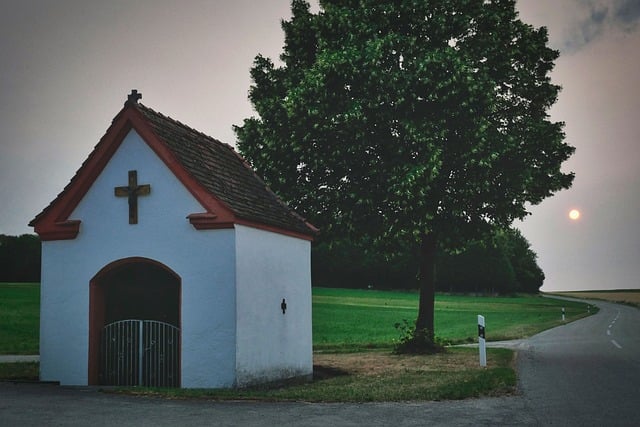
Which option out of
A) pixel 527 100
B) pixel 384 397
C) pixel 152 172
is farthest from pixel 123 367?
pixel 527 100

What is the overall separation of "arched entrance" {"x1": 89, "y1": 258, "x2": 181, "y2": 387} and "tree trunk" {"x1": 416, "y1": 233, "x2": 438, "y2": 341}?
10.7 meters

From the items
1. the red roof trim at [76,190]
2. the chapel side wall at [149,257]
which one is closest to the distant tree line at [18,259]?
the red roof trim at [76,190]

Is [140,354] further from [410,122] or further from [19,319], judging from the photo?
[19,319]

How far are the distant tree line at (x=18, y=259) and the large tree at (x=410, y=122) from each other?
171ft

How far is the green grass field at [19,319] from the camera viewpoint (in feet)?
93.8

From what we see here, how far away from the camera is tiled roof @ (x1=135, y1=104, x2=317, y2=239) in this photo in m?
15.1

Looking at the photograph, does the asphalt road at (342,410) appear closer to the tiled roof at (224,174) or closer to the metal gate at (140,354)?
the metal gate at (140,354)

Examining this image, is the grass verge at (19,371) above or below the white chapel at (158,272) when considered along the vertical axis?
below

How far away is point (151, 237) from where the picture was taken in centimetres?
1487

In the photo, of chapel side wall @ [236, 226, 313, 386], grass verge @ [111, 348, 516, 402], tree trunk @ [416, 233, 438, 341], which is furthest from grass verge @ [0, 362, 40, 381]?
tree trunk @ [416, 233, 438, 341]

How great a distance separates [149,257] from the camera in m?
14.8

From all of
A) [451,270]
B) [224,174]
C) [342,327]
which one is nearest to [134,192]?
[224,174]

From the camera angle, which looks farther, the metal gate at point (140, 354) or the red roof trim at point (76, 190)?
the red roof trim at point (76, 190)

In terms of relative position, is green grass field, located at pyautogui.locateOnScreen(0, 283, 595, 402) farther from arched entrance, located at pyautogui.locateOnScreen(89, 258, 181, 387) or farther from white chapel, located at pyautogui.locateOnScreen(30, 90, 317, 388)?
arched entrance, located at pyautogui.locateOnScreen(89, 258, 181, 387)
